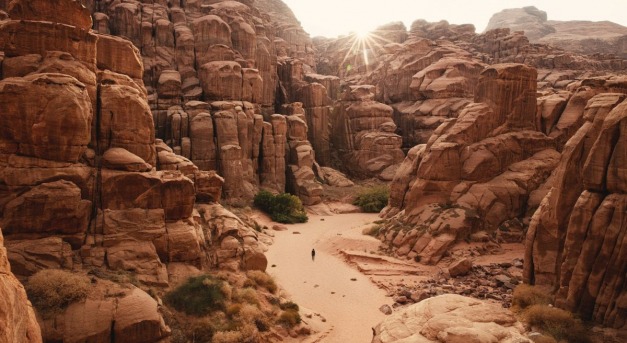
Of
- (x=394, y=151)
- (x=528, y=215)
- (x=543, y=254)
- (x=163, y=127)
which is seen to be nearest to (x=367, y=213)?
(x=394, y=151)

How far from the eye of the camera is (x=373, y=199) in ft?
176

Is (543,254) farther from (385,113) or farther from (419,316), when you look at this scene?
(385,113)

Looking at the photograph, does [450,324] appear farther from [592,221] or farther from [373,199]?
[373,199]

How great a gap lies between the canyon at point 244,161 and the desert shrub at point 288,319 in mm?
455

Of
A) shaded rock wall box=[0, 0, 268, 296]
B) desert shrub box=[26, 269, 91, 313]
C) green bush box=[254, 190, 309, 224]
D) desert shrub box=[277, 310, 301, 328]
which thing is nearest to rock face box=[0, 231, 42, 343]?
desert shrub box=[26, 269, 91, 313]

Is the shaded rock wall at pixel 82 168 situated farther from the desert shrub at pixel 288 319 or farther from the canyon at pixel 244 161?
the desert shrub at pixel 288 319

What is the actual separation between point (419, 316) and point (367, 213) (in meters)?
37.4

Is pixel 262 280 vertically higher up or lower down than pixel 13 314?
lower down

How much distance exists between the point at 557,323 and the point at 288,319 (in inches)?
511

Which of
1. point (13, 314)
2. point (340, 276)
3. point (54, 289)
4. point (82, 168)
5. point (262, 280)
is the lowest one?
point (340, 276)

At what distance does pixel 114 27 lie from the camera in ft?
183

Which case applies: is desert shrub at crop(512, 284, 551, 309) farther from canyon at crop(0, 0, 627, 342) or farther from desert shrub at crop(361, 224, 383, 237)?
desert shrub at crop(361, 224, 383, 237)

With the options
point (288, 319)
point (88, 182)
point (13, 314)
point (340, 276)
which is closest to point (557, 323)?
point (288, 319)

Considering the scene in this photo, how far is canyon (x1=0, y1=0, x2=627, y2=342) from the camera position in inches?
682
